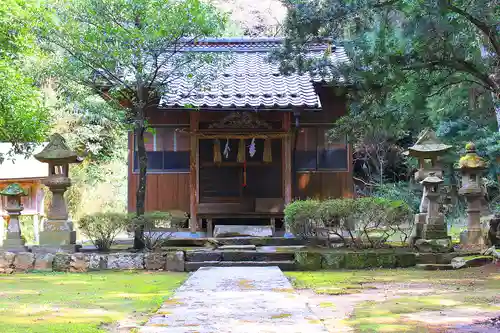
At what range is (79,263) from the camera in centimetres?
1042

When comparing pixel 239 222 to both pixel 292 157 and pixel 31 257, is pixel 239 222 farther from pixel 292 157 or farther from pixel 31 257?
pixel 31 257

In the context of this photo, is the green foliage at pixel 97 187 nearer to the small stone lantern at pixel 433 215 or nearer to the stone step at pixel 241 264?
the stone step at pixel 241 264

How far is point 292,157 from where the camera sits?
48.9ft

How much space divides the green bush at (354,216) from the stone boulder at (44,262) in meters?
4.83

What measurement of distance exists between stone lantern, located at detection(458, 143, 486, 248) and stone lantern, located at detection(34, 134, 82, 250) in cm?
806

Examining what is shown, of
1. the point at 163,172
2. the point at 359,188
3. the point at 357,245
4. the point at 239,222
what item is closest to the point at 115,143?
the point at 163,172

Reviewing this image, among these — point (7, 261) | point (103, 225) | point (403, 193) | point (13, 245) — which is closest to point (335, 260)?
point (103, 225)

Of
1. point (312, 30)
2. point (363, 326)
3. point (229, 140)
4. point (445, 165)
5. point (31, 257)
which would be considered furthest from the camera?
point (445, 165)

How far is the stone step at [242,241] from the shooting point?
1179 cm

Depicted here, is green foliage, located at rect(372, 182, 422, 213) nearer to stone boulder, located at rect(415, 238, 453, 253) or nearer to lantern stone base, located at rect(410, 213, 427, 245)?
lantern stone base, located at rect(410, 213, 427, 245)

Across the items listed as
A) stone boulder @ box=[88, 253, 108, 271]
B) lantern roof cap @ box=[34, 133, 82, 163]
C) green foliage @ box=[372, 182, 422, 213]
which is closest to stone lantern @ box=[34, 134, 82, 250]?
lantern roof cap @ box=[34, 133, 82, 163]

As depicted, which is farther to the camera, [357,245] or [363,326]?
[357,245]

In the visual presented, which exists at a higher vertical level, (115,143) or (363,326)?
(115,143)

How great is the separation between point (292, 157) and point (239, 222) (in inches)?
90.7
